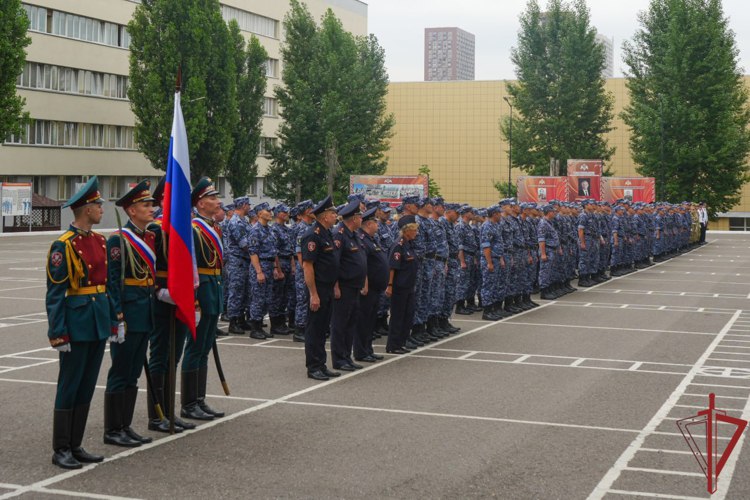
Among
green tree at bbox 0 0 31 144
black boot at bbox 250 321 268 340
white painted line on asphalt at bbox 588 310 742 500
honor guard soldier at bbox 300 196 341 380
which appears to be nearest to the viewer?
white painted line on asphalt at bbox 588 310 742 500

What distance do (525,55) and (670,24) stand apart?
11888 millimetres

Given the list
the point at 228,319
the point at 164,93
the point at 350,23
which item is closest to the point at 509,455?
the point at 228,319

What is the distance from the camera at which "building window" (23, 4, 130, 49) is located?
5678cm

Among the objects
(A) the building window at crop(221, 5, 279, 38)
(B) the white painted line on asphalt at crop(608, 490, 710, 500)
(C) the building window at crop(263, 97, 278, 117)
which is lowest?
(B) the white painted line on asphalt at crop(608, 490, 710, 500)

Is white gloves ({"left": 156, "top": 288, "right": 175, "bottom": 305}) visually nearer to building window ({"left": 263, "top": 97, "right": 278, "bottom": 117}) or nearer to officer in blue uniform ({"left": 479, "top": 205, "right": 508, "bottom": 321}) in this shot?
officer in blue uniform ({"left": 479, "top": 205, "right": 508, "bottom": 321})

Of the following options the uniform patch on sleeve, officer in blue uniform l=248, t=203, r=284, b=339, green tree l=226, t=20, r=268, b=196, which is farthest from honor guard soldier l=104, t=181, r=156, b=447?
green tree l=226, t=20, r=268, b=196

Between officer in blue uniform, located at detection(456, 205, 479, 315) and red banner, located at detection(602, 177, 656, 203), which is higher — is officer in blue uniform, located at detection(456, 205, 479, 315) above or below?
below

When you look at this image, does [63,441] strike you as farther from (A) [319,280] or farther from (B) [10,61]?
(B) [10,61]

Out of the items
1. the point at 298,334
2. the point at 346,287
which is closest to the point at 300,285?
the point at 298,334

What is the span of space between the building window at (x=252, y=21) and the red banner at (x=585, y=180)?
3542cm

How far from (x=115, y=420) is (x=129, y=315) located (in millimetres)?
843

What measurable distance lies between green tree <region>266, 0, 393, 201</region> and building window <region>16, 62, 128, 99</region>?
32.2 feet

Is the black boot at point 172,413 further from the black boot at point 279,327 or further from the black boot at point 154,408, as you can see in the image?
the black boot at point 279,327

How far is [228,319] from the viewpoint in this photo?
16.4m
